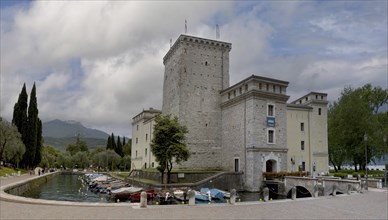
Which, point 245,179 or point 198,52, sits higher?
point 198,52

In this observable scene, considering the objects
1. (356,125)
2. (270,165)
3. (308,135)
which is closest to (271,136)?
(270,165)

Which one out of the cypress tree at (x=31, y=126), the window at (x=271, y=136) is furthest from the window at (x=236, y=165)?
the cypress tree at (x=31, y=126)

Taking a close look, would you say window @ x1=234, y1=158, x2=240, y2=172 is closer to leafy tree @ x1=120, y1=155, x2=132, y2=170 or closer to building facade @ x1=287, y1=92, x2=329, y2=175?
building facade @ x1=287, y1=92, x2=329, y2=175

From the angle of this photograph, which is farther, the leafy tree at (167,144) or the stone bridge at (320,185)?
the leafy tree at (167,144)

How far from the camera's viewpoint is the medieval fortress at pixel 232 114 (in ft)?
126

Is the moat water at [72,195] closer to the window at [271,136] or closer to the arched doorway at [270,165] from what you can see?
the arched doorway at [270,165]

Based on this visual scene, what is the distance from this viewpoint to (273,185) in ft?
119

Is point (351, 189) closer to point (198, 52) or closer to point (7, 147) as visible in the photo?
point (198, 52)

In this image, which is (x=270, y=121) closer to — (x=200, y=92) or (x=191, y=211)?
(x=200, y=92)

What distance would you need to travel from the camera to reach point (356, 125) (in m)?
48.2

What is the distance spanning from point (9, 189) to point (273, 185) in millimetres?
26188

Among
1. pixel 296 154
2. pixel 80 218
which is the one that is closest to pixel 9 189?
pixel 80 218

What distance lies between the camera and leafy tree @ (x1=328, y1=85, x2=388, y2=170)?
155 feet

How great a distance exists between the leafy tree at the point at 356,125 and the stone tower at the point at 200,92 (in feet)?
64.1
